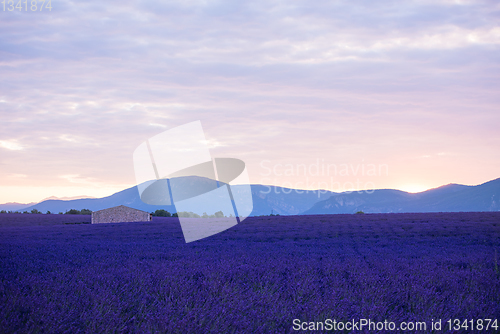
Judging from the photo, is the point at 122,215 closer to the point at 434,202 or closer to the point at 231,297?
the point at 231,297

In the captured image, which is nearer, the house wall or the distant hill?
the house wall

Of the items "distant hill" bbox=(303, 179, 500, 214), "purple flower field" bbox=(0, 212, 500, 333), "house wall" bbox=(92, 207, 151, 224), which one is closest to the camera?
"purple flower field" bbox=(0, 212, 500, 333)

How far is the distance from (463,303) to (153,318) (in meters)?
2.60

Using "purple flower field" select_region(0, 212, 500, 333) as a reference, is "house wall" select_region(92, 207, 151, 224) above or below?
below

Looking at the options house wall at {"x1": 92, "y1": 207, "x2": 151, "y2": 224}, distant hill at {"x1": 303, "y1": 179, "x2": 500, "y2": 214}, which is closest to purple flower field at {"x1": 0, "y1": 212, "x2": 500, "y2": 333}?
house wall at {"x1": 92, "y1": 207, "x2": 151, "y2": 224}

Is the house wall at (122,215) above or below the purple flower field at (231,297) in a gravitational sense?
below

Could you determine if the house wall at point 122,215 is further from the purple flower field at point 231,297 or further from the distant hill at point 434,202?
the distant hill at point 434,202

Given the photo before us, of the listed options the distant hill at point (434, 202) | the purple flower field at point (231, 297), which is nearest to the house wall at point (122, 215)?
the purple flower field at point (231, 297)

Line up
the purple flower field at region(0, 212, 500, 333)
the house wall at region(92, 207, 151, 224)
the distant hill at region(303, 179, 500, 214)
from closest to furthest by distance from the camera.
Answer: the purple flower field at region(0, 212, 500, 333), the house wall at region(92, 207, 151, 224), the distant hill at region(303, 179, 500, 214)

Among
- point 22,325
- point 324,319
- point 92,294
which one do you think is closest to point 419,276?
point 324,319

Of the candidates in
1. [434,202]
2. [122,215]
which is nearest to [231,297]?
[122,215]

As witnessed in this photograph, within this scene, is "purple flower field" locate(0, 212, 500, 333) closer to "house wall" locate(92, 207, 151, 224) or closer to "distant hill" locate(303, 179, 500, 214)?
"house wall" locate(92, 207, 151, 224)

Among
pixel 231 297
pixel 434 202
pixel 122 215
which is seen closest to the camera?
pixel 231 297

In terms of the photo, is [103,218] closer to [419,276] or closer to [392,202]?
[419,276]
